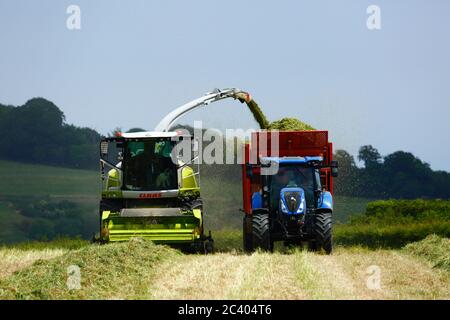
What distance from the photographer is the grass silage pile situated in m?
18.8

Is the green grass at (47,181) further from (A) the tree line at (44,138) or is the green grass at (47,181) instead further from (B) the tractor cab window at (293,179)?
(B) the tractor cab window at (293,179)

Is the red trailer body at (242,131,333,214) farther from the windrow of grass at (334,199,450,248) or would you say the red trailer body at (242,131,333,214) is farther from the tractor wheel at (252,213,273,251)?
the windrow of grass at (334,199,450,248)

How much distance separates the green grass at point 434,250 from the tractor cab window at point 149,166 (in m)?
4.64

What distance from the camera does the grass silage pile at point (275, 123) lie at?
18.8 metres

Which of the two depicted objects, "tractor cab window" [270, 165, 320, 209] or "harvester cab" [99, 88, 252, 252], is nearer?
"tractor cab window" [270, 165, 320, 209]

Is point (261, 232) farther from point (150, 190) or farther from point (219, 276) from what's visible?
point (219, 276)

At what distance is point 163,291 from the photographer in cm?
1095

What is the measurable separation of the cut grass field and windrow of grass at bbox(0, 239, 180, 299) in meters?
0.01

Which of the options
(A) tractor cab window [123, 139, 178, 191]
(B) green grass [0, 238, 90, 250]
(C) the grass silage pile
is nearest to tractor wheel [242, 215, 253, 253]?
(A) tractor cab window [123, 139, 178, 191]

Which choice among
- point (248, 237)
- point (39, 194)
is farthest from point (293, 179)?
point (39, 194)

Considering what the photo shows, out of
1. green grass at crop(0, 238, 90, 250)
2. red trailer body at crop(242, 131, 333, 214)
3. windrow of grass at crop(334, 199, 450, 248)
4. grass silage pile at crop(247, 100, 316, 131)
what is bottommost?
green grass at crop(0, 238, 90, 250)

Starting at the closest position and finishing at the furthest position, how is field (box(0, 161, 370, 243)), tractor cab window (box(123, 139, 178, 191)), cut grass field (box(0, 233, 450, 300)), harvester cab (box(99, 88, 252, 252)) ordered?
cut grass field (box(0, 233, 450, 300))
harvester cab (box(99, 88, 252, 252))
tractor cab window (box(123, 139, 178, 191))
field (box(0, 161, 370, 243))
